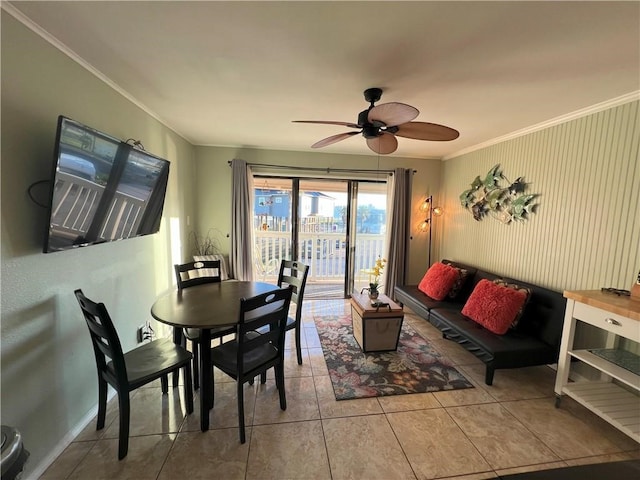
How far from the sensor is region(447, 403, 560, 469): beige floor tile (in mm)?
1671

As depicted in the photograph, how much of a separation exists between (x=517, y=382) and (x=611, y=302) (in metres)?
1.03

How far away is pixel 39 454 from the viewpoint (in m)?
1.53

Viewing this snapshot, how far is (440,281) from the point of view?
3.50 metres

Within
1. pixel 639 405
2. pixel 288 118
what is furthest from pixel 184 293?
pixel 639 405

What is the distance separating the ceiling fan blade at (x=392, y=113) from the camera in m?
1.59

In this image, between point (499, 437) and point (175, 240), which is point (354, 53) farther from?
point (175, 240)

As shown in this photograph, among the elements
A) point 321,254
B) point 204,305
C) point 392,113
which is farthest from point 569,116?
point 321,254

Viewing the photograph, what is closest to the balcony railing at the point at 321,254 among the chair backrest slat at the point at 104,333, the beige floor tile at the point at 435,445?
the beige floor tile at the point at 435,445

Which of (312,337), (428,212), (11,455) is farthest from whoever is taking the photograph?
(428,212)

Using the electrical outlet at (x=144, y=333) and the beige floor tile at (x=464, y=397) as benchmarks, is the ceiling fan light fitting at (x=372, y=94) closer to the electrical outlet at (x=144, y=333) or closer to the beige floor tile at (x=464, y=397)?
the beige floor tile at (x=464, y=397)

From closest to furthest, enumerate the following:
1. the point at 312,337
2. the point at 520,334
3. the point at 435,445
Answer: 1. the point at 435,445
2. the point at 520,334
3. the point at 312,337

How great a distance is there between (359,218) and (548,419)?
3.21 m

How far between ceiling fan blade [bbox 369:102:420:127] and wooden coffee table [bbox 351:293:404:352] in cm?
175

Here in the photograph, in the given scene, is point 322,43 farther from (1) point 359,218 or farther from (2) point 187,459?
(1) point 359,218
